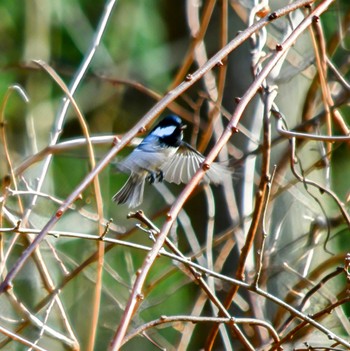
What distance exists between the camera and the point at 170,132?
7.43ft

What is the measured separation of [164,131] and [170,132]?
0.02 meters

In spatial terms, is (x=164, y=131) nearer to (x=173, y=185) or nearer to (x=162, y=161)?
(x=162, y=161)

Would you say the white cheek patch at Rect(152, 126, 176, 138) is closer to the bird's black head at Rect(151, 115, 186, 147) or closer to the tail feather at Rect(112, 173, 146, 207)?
the bird's black head at Rect(151, 115, 186, 147)

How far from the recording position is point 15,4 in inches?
245

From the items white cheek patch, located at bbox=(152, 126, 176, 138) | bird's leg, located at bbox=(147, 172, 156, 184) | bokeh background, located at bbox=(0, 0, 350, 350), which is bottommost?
bokeh background, located at bbox=(0, 0, 350, 350)

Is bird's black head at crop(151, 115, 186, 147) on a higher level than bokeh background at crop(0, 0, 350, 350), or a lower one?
higher

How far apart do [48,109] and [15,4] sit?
5.06 feet

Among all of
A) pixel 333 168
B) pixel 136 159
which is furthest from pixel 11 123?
pixel 136 159

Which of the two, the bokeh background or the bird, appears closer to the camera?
the bird

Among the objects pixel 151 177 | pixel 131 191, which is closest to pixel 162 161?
pixel 151 177

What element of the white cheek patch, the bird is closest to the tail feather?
the bird

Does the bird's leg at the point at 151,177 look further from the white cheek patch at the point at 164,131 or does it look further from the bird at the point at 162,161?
the white cheek patch at the point at 164,131

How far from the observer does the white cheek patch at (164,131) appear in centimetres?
225

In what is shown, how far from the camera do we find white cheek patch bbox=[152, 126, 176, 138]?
7.38 ft
